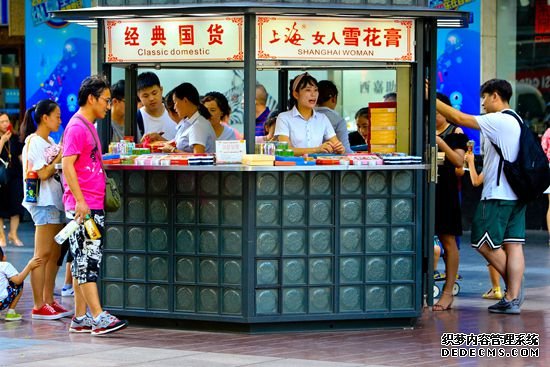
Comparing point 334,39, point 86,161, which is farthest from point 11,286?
point 334,39

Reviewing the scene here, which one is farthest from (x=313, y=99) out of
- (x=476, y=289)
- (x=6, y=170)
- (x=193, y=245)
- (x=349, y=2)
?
(x=6, y=170)

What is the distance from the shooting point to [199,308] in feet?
31.9

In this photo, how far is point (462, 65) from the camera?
18.1m

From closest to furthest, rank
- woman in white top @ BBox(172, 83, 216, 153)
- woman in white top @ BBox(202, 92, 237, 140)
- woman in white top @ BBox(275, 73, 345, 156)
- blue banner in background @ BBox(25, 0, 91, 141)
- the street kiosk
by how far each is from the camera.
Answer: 1. the street kiosk
2. woman in white top @ BBox(275, 73, 345, 156)
3. woman in white top @ BBox(172, 83, 216, 153)
4. woman in white top @ BBox(202, 92, 237, 140)
5. blue banner in background @ BBox(25, 0, 91, 141)

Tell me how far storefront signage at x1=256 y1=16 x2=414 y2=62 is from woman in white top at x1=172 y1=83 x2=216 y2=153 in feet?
3.44

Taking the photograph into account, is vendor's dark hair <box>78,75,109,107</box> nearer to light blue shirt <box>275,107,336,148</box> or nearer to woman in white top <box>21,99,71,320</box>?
woman in white top <box>21,99,71,320</box>

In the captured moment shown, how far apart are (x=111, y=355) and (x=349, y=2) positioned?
3.35m

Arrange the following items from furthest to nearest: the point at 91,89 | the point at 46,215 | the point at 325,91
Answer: the point at 325,91, the point at 46,215, the point at 91,89

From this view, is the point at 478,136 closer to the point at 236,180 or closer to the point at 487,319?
the point at 487,319

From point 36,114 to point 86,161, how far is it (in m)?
1.85

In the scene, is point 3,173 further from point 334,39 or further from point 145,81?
point 334,39

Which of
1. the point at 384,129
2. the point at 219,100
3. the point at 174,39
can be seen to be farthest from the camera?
the point at 219,100

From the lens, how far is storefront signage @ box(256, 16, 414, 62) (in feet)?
31.1

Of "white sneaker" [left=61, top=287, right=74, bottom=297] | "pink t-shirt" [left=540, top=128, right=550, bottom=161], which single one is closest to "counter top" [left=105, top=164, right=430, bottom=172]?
"white sneaker" [left=61, top=287, right=74, bottom=297]
